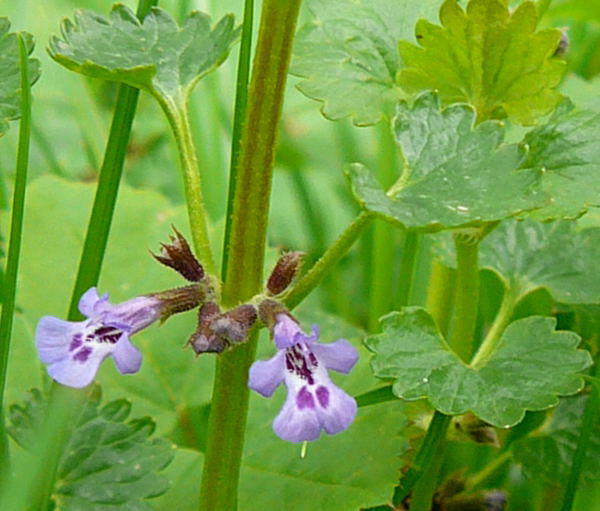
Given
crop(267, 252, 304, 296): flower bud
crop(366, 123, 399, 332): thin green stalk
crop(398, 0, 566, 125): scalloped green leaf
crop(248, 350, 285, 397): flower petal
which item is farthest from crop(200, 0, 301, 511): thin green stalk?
crop(366, 123, 399, 332): thin green stalk

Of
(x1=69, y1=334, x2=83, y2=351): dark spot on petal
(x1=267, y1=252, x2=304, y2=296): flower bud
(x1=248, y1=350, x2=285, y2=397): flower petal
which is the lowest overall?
(x1=248, y1=350, x2=285, y2=397): flower petal

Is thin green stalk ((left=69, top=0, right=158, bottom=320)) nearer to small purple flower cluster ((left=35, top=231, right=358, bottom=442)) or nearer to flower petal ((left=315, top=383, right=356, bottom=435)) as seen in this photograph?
small purple flower cluster ((left=35, top=231, right=358, bottom=442))

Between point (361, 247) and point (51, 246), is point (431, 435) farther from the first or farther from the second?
point (361, 247)

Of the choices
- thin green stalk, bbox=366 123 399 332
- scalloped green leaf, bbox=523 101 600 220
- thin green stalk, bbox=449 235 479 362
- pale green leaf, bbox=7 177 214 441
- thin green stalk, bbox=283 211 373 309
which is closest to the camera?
thin green stalk, bbox=283 211 373 309

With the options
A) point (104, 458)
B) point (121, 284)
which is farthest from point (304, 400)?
point (121, 284)

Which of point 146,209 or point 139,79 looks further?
point 146,209

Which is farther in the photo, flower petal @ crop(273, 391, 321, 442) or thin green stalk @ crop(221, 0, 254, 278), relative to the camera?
thin green stalk @ crop(221, 0, 254, 278)

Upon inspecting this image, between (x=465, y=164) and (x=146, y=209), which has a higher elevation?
(x=146, y=209)

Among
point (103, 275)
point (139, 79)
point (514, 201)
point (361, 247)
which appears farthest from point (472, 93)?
point (361, 247)
